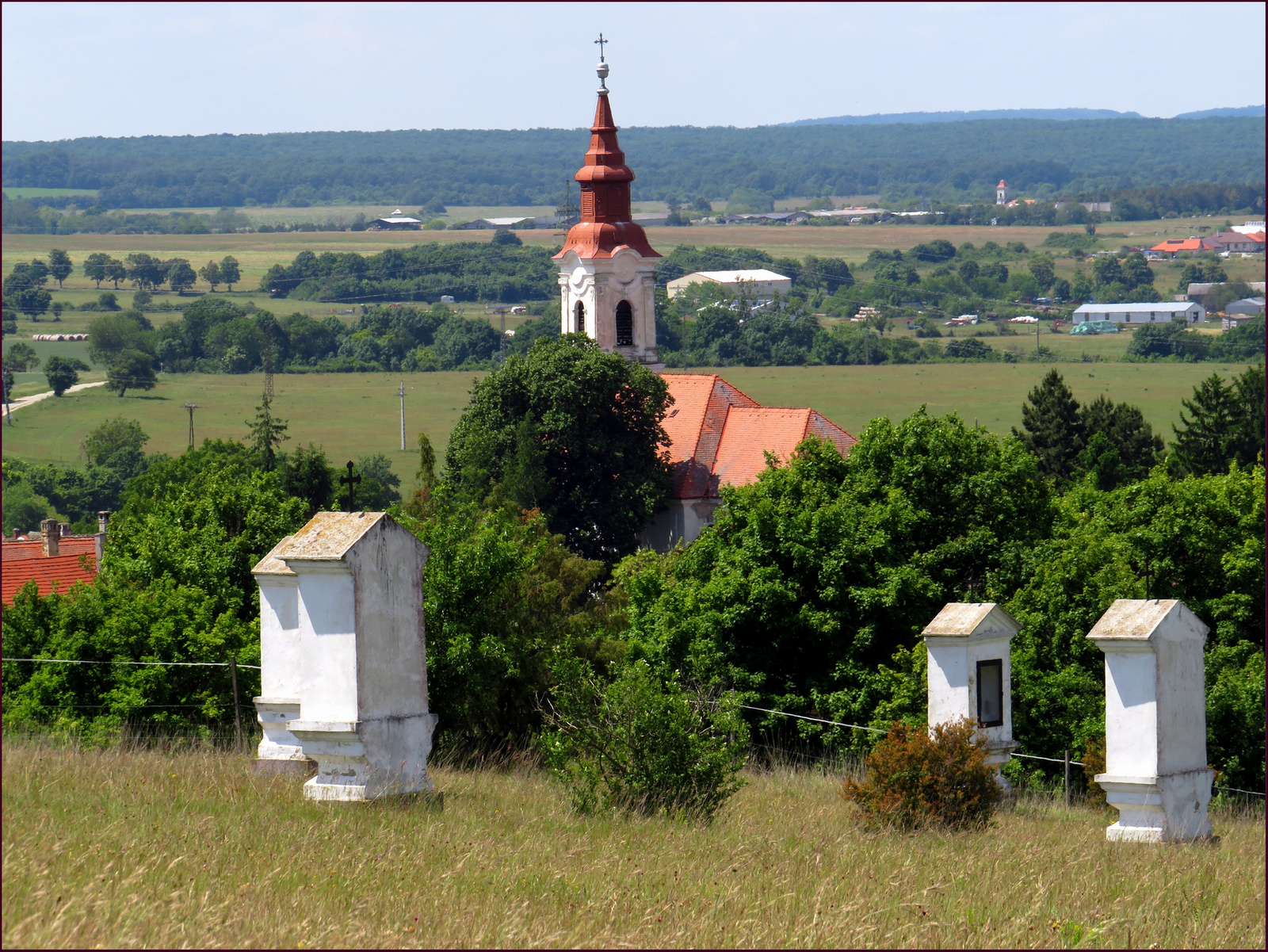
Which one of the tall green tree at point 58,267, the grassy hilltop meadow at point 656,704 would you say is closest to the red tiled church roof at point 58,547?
the grassy hilltop meadow at point 656,704

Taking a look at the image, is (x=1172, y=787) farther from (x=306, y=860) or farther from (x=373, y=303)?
(x=373, y=303)

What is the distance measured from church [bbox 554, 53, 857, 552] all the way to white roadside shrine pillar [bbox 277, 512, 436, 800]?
3596cm

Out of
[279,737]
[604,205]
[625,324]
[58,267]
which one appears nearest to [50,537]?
[625,324]

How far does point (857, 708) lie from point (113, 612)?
10786 mm

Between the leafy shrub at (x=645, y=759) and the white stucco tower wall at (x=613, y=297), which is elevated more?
the white stucco tower wall at (x=613, y=297)

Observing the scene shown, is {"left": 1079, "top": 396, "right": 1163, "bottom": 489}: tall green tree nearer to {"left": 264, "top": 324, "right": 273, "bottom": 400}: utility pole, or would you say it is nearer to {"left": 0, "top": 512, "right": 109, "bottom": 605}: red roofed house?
{"left": 0, "top": 512, "right": 109, "bottom": 605}: red roofed house

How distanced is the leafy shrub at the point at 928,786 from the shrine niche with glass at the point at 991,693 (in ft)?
5.08

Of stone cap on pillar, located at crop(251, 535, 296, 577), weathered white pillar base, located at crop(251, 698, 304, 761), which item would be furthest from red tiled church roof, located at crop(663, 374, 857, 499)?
weathered white pillar base, located at crop(251, 698, 304, 761)

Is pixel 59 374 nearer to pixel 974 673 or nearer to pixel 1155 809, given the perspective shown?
pixel 974 673

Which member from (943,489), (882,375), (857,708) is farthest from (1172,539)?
(882,375)

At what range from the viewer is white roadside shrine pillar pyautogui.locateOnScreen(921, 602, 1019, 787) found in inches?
569

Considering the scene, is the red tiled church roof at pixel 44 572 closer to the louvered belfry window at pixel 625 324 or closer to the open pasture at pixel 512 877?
the louvered belfry window at pixel 625 324

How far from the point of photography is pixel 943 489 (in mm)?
28672

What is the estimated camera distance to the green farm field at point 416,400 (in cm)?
11188
